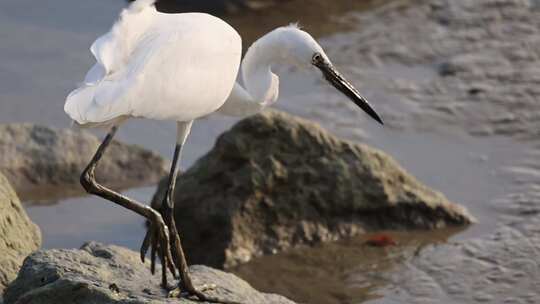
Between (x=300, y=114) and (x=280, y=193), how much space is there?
208 cm

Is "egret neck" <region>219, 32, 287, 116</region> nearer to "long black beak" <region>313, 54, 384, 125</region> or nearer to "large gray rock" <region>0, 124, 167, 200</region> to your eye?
"long black beak" <region>313, 54, 384, 125</region>

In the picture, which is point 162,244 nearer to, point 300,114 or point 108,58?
point 108,58

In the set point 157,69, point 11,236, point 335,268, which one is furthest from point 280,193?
point 157,69

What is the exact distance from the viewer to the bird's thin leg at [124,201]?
5.25m

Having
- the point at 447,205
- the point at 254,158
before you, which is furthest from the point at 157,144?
the point at 447,205

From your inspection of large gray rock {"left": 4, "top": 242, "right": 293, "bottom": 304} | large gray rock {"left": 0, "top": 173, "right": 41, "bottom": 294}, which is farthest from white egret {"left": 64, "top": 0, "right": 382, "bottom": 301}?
large gray rock {"left": 0, "top": 173, "right": 41, "bottom": 294}

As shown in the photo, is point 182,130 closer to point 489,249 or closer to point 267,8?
point 489,249

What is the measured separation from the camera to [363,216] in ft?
25.1

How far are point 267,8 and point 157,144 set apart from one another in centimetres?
362

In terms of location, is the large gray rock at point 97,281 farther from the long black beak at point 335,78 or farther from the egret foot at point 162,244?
the long black beak at point 335,78

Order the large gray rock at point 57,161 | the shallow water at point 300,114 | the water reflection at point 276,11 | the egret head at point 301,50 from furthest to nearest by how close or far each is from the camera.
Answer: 1. the water reflection at point 276,11
2. the large gray rock at point 57,161
3. the shallow water at point 300,114
4. the egret head at point 301,50

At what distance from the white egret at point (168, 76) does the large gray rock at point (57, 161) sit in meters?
2.35

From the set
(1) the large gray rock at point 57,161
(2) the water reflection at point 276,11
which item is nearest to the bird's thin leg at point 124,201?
(1) the large gray rock at point 57,161

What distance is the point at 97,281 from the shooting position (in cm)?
506
